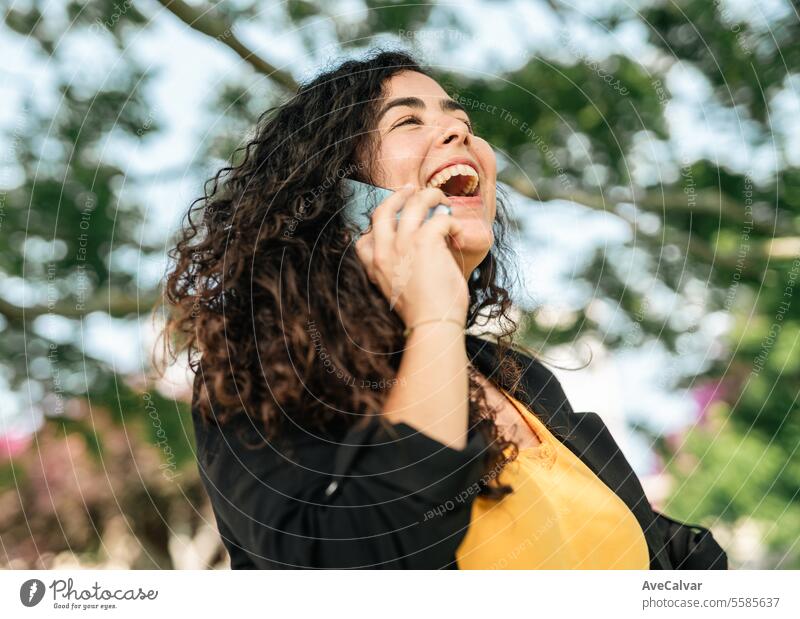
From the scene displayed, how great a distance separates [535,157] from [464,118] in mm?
671

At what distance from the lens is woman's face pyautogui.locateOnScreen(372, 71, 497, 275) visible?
873mm

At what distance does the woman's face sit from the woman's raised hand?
0.05 m

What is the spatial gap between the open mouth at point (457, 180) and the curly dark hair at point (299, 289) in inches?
3.3

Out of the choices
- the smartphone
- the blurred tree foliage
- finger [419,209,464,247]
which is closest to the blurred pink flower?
the blurred tree foliage

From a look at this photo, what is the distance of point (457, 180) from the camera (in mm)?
912

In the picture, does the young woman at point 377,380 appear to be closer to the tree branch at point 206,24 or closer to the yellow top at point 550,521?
the yellow top at point 550,521

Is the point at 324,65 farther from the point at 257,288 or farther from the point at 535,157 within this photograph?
the point at 535,157

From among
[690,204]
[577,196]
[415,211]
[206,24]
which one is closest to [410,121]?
[415,211]

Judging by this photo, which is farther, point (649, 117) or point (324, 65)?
point (649, 117)

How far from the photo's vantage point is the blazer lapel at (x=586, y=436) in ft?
2.91

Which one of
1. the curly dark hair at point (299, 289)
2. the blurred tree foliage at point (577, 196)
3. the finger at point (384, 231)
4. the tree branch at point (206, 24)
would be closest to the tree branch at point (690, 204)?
the blurred tree foliage at point (577, 196)
